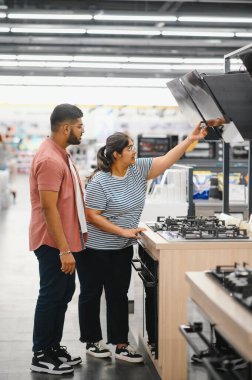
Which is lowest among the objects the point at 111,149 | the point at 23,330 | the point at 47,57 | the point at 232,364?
the point at 23,330

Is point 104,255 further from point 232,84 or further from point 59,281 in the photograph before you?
point 232,84

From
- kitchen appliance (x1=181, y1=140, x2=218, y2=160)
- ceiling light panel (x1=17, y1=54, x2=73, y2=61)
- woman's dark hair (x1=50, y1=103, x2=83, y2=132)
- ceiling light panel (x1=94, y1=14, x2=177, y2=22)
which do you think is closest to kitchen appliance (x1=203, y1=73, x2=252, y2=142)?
woman's dark hair (x1=50, y1=103, x2=83, y2=132)

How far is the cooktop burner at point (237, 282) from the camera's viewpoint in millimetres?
2391

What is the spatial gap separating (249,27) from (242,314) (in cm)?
1010

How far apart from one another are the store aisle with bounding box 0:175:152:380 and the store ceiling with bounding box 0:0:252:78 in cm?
347

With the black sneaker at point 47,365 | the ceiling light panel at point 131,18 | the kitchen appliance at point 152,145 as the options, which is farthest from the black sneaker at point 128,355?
the kitchen appliance at point 152,145

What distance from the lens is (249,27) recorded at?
38.1 feet

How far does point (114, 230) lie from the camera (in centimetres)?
421

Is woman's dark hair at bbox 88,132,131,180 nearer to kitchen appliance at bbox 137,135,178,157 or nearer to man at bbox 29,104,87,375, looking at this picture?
man at bbox 29,104,87,375

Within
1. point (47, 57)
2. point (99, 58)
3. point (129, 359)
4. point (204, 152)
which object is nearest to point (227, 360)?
point (129, 359)

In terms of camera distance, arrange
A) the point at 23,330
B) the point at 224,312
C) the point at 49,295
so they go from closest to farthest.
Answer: the point at 224,312 < the point at 49,295 < the point at 23,330

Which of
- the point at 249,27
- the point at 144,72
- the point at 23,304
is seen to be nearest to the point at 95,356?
the point at 23,304

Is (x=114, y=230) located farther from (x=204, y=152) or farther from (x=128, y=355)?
(x=204, y=152)

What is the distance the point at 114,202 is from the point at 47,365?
1146mm
